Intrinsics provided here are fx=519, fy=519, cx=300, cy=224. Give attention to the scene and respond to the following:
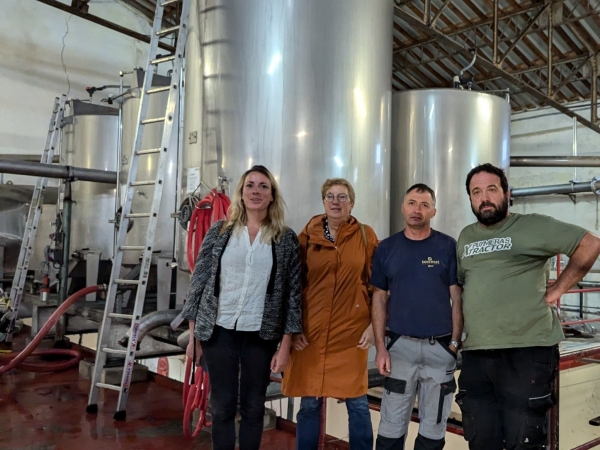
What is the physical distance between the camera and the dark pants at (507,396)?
196 cm

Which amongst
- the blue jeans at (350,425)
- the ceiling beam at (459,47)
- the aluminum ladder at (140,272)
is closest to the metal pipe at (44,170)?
the aluminum ladder at (140,272)

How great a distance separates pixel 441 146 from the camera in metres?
4.75

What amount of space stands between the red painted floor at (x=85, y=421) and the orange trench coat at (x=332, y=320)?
79cm

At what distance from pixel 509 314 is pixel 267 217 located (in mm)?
1063

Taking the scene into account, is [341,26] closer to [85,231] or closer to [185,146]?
[185,146]

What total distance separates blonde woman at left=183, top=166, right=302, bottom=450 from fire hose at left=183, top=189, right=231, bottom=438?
62 centimetres

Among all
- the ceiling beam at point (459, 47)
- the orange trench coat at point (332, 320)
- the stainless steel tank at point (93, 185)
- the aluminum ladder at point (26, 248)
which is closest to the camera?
the orange trench coat at point (332, 320)

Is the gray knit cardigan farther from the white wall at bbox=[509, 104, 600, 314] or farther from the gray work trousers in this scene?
the white wall at bbox=[509, 104, 600, 314]

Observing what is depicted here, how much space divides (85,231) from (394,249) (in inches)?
194

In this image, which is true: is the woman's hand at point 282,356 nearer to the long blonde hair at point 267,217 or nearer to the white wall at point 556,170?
the long blonde hair at point 267,217

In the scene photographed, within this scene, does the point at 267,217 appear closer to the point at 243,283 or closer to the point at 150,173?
the point at 243,283

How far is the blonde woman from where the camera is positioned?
2146 mm

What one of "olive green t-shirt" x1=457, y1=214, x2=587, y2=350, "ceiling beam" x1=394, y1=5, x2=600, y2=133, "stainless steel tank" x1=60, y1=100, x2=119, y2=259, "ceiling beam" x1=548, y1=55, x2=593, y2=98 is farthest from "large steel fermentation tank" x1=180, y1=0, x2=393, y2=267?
"ceiling beam" x1=548, y1=55, x2=593, y2=98

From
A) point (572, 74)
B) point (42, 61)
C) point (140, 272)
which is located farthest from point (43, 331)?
point (572, 74)
